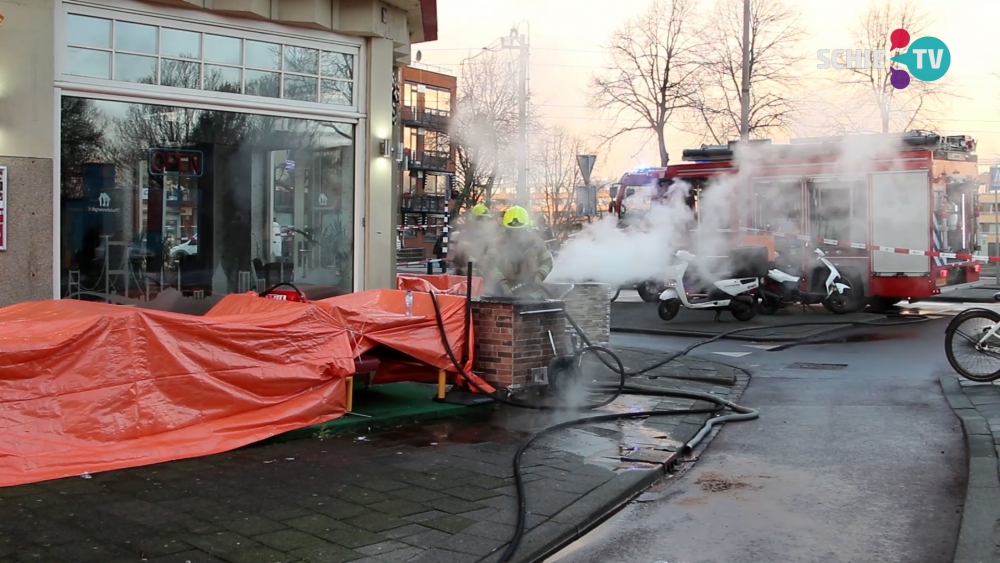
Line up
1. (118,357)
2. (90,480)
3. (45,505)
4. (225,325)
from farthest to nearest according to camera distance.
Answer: (225,325) < (118,357) < (90,480) < (45,505)

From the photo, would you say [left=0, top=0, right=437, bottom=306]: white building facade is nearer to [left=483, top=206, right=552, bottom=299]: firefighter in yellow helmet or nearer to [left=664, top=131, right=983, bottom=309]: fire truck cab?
[left=483, top=206, right=552, bottom=299]: firefighter in yellow helmet

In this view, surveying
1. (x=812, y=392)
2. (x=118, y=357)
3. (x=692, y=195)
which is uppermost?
(x=692, y=195)

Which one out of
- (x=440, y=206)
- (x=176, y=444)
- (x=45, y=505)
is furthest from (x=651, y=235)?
(x=440, y=206)

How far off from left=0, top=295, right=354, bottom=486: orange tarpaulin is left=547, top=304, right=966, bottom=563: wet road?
9.35 feet

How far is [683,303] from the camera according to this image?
16000 millimetres

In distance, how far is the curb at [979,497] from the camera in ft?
14.2

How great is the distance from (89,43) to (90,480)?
4.96m

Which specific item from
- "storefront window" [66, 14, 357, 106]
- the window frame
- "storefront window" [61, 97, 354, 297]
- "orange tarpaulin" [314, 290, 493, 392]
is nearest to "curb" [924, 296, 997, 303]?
"storefront window" [61, 97, 354, 297]

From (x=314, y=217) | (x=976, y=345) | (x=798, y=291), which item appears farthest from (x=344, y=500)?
(x=798, y=291)

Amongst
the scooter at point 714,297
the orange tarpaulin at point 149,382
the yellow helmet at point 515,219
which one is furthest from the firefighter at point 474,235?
the scooter at point 714,297

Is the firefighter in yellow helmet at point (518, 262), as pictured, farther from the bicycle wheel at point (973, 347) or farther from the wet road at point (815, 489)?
the bicycle wheel at point (973, 347)

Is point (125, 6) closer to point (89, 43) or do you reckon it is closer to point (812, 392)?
point (89, 43)

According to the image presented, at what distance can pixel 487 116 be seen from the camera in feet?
52.0

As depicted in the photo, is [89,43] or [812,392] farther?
[812,392]
